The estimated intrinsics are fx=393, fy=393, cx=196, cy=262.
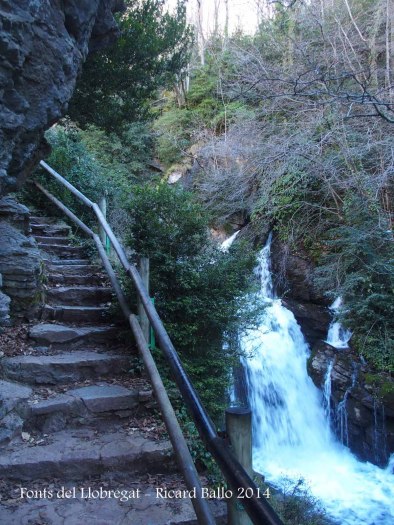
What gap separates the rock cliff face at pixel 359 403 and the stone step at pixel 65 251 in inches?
193

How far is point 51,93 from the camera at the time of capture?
345 centimetres

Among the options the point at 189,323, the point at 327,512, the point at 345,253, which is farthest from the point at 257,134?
the point at 327,512

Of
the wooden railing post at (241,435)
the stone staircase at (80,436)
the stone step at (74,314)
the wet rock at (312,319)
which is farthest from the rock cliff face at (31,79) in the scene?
the wet rock at (312,319)

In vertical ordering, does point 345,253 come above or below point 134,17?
below

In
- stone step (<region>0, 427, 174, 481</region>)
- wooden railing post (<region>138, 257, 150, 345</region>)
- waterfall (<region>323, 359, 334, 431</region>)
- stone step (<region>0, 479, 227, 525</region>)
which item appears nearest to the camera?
stone step (<region>0, 479, 227, 525</region>)

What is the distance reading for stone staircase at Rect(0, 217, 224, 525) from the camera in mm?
2459

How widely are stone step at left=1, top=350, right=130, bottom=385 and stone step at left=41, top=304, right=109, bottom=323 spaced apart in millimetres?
720

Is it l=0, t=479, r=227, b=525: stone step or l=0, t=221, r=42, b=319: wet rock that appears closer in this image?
l=0, t=479, r=227, b=525: stone step

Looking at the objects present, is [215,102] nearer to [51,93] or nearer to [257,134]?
[257,134]

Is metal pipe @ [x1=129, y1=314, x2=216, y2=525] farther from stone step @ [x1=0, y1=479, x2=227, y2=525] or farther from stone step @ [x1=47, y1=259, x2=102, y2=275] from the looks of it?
stone step @ [x1=47, y1=259, x2=102, y2=275]

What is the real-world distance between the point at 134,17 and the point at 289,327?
254 inches

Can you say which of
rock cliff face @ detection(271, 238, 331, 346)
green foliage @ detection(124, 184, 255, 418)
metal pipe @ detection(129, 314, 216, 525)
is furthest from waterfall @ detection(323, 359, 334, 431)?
metal pipe @ detection(129, 314, 216, 525)

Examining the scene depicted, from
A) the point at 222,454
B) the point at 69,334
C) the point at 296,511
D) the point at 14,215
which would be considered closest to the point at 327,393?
the point at 296,511

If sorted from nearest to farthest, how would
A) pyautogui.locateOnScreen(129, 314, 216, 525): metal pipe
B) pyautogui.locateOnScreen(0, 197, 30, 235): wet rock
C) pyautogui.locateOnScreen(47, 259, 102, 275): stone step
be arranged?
pyautogui.locateOnScreen(129, 314, 216, 525): metal pipe, pyautogui.locateOnScreen(0, 197, 30, 235): wet rock, pyautogui.locateOnScreen(47, 259, 102, 275): stone step
